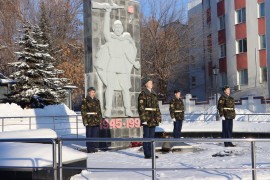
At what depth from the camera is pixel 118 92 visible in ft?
50.8

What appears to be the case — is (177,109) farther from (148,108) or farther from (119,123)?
(148,108)

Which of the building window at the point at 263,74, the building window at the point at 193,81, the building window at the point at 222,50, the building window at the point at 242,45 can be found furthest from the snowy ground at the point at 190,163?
the building window at the point at 193,81

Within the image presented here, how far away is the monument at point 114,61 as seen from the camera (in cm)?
1495

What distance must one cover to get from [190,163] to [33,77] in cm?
2754

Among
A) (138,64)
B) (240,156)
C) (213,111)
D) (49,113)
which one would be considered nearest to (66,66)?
(49,113)

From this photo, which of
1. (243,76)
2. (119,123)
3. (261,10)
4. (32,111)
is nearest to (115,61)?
(119,123)

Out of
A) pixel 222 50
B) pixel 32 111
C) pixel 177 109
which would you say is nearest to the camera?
pixel 177 109

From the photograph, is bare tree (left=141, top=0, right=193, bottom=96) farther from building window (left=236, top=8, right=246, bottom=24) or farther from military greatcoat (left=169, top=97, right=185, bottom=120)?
military greatcoat (left=169, top=97, right=185, bottom=120)

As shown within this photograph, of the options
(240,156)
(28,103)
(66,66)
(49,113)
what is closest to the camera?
(240,156)

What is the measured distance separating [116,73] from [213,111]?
18012 millimetres

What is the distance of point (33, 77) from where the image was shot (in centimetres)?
3647

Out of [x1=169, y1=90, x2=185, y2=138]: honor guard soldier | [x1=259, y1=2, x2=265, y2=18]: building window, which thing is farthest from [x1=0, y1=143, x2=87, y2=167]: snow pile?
[x1=259, y1=2, x2=265, y2=18]: building window

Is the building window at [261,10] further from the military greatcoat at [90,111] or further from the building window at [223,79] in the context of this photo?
the military greatcoat at [90,111]

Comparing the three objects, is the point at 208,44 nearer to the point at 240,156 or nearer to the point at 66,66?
the point at 66,66
